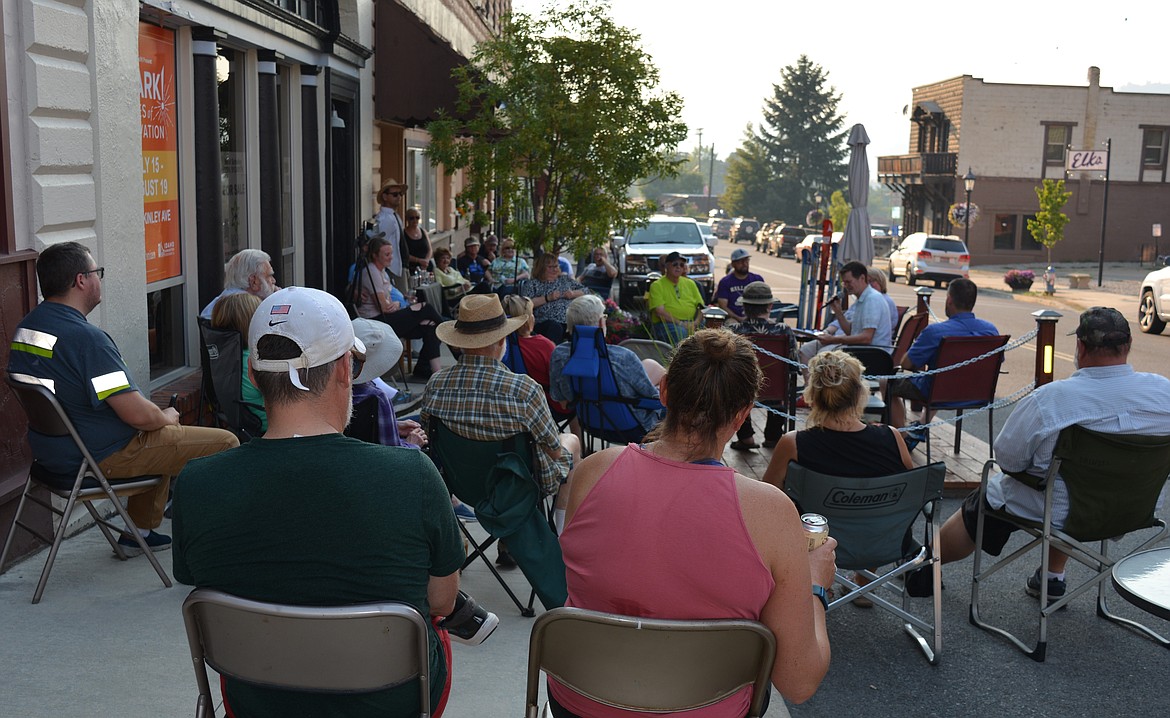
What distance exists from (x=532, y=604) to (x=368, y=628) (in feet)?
10.0

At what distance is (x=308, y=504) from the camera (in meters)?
2.46

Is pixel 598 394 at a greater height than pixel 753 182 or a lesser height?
lesser

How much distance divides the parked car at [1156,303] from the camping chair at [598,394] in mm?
16951

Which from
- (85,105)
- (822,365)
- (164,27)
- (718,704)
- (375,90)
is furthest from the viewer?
(375,90)

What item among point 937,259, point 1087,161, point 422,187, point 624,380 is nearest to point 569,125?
point 422,187

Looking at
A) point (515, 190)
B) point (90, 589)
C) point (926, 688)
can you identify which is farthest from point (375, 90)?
point (926, 688)

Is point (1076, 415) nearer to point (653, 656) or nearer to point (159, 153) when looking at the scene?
point (653, 656)

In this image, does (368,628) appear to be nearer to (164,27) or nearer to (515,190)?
(164,27)

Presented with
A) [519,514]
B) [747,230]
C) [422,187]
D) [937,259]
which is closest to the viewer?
[519,514]

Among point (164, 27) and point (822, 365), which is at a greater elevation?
point (164, 27)

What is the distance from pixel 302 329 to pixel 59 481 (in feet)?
10.6

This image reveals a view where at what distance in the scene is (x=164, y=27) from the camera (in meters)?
8.06

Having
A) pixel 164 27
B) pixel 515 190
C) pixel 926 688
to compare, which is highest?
pixel 164 27

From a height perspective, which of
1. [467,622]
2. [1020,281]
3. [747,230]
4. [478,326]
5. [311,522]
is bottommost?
[1020,281]
